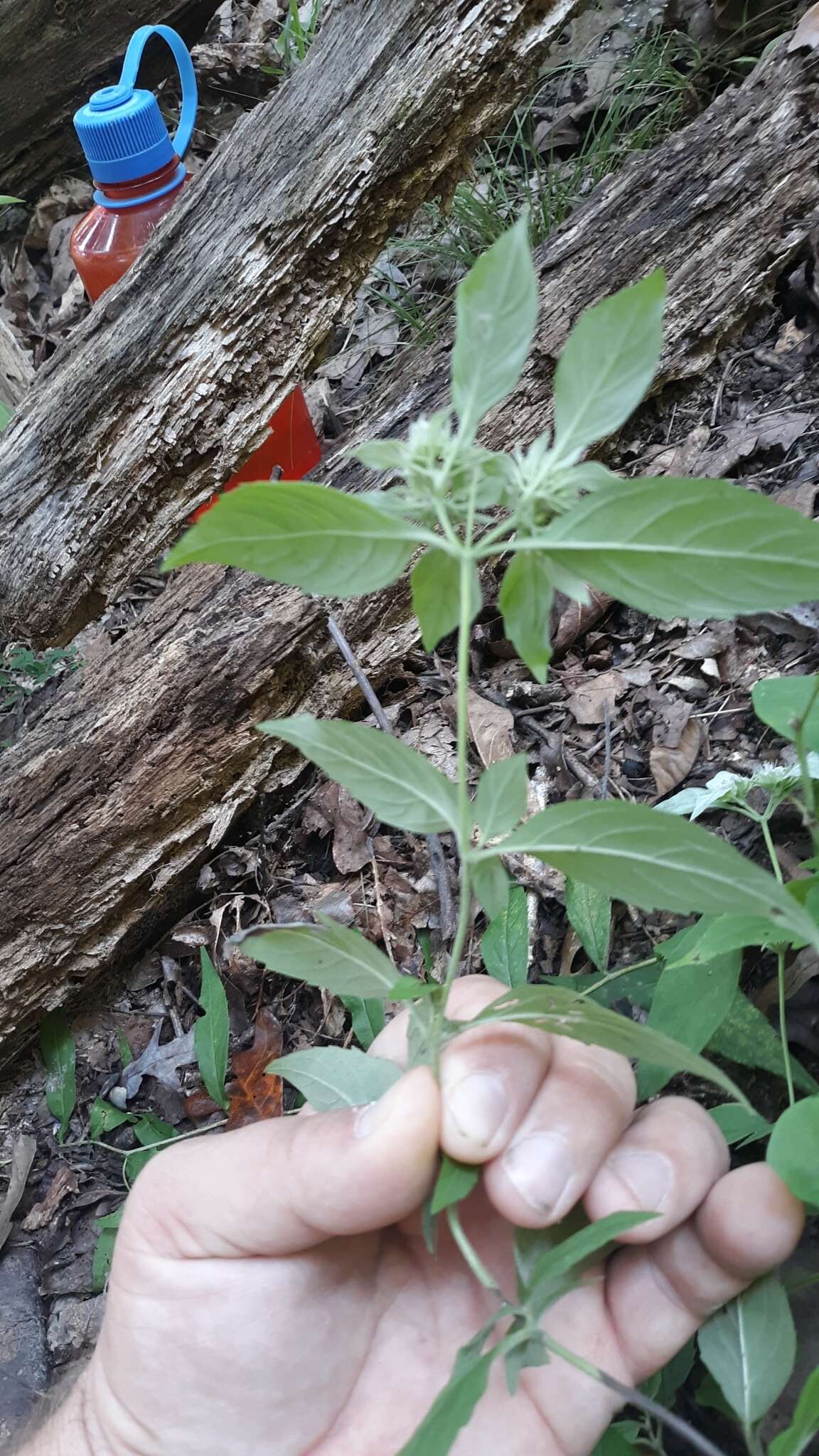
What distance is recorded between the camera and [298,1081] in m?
0.94

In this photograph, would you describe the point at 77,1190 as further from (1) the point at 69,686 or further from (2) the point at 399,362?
(2) the point at 399,362

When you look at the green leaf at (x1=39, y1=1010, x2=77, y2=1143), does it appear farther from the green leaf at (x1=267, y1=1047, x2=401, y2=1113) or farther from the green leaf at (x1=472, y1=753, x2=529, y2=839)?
the green leaf at (x1=472, y1=753, x2=529, y2=839)

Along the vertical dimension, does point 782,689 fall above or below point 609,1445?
above

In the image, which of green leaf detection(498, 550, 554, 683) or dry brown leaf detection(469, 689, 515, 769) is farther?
dry brown leaf detection(469, 689, 515, 769)

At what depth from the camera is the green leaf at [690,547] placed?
1.92 feet

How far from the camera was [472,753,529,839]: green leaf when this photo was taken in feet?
2.34

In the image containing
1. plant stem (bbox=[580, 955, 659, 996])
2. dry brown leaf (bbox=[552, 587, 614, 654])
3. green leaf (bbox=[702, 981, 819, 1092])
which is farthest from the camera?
dry brown leaf (bbox=[552, 587, 614, 654])

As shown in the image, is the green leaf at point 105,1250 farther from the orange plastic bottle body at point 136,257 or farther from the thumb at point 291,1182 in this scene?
the orange plastic bottle body at point 136,257

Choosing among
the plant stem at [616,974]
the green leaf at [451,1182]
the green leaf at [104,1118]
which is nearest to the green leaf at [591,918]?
the plant stem at [616,974]

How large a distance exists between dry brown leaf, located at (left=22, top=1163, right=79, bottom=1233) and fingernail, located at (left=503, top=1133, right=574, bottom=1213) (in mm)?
1315

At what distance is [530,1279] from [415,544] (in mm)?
601

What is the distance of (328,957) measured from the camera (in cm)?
81

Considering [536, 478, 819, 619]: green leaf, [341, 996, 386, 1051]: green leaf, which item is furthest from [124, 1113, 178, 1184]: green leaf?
[536, 478, 819, 619]: green leaf

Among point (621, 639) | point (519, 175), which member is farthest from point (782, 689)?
point (519, 175)
